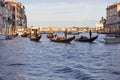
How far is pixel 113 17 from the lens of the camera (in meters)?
105

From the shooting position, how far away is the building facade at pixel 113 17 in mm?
97875

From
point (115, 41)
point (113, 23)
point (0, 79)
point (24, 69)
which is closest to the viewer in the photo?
point (0, 79)

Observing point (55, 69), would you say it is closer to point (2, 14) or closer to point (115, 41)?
point (115, 41)

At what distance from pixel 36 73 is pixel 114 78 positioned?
3.19 m

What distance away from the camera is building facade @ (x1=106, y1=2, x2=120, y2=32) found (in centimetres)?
9788

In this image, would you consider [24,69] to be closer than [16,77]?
No

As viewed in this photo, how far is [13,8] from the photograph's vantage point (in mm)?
95312

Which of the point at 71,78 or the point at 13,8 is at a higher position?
the point at 13,8

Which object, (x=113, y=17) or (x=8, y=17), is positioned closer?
(x=8, y=17)

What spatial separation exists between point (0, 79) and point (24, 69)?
3017 mm

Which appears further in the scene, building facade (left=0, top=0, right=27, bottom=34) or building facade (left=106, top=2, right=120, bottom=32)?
building facade (left=106, top=2, right=120, bottom=32)

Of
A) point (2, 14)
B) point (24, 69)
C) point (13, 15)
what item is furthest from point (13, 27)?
point (24, 69)

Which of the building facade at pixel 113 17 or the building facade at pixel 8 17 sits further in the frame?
the building facade at pixel 113 17

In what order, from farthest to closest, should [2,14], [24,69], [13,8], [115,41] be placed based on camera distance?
1. [13,8]
2. [2,14]
3. [115,41]
4. [24,69]
